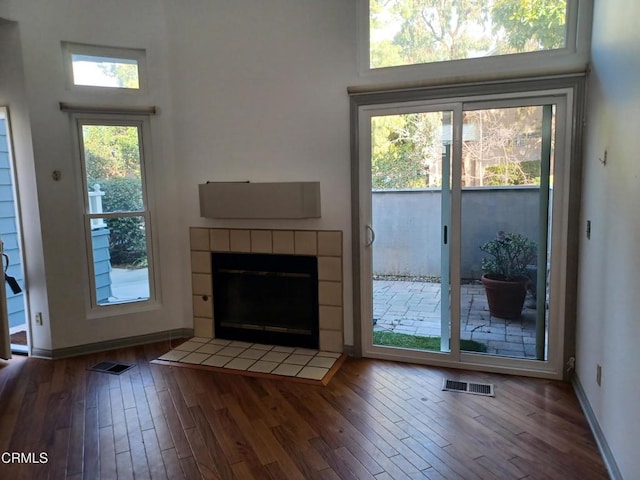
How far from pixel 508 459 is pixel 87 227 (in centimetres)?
333

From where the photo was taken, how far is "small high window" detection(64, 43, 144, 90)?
3445 mm

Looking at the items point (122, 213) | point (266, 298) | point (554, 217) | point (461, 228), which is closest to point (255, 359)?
point (266, 298)

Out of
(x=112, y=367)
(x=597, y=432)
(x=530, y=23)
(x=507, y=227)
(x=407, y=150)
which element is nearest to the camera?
(x=597, y=432)

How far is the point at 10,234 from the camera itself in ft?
13.3

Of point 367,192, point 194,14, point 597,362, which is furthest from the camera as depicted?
point 194,14

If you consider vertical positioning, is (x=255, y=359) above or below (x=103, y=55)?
below

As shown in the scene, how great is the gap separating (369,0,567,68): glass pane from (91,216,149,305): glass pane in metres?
2.37

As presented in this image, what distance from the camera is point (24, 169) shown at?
11.2ft

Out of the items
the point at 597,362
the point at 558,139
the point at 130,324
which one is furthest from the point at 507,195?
the point at 130,324

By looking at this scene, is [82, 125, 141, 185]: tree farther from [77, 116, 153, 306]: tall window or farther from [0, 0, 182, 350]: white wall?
[0, 0, 182, 350]: white wall

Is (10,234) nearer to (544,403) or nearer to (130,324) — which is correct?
(130,324)

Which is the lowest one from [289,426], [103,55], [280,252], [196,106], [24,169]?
[289,426]

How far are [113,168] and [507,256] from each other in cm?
310

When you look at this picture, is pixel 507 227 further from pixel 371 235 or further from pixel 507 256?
pixel 371 235
